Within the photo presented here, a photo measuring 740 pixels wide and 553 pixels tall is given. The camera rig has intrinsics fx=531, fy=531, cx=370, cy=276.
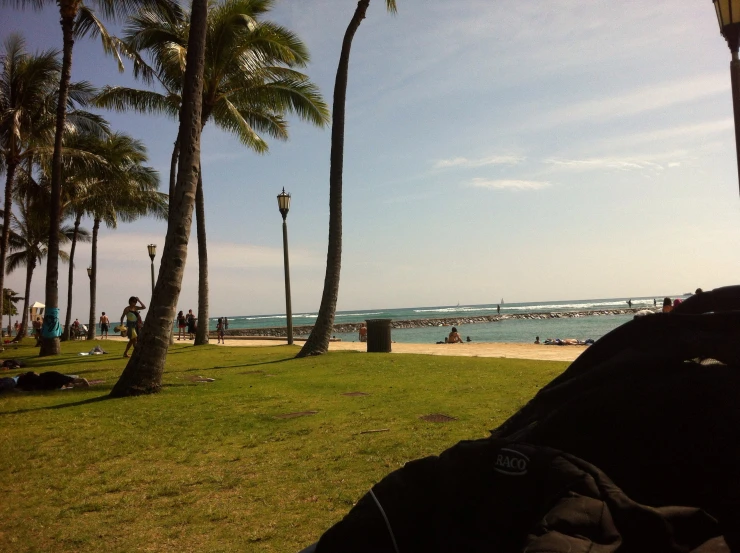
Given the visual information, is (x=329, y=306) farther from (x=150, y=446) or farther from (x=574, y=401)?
(x=574, y=401)

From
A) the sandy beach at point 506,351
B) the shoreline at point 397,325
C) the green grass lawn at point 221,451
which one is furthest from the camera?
the shoreline at point 397,325

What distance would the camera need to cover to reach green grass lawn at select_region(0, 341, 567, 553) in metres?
3.36

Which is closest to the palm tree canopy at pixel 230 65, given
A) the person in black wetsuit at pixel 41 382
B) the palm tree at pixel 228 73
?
the palm tree at pixel 228 73

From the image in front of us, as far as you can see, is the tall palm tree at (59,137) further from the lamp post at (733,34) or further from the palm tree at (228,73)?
the lamp post at (733,34)

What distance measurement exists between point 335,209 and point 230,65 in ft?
24.0

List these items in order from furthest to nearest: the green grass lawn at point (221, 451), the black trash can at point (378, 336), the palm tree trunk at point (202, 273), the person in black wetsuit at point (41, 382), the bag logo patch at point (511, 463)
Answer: the palm tree trunk at point (202, 273)
the black trash can at point (378, 336)
the person in black wetsuit at point (41, 382)
the green grass lawn at point (221, 451)
the bag logo patch at point (511, 463)

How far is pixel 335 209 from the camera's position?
45.7ft

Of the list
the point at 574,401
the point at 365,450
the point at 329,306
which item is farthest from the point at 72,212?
the point at 574,401

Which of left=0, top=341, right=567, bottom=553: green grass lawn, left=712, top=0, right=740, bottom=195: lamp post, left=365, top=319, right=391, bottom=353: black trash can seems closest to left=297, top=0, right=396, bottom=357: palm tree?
left=365, top=319, right=391, bottom=353: black trash can

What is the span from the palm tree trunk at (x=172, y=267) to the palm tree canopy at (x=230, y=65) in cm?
800

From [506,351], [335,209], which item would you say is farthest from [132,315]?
[506,351]

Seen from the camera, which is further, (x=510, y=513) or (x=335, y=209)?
(x=335, y=209)

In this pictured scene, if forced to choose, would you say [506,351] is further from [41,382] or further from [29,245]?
[29,245]

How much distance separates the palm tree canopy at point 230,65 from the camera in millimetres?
16484
